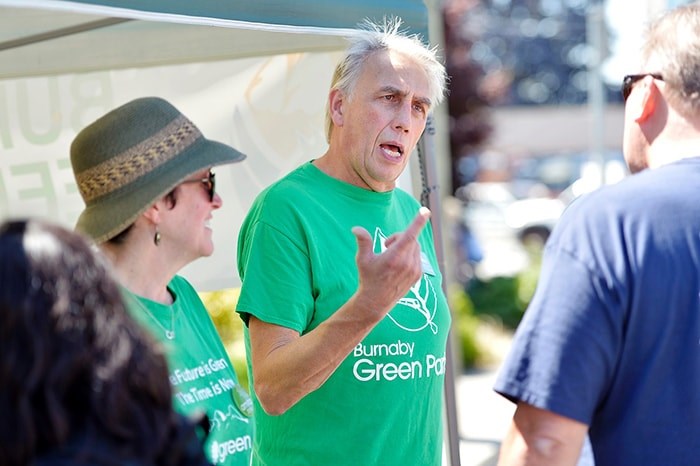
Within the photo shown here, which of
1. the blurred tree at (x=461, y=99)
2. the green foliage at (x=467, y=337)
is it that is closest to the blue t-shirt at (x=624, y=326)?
the green foliage at (x=467, y=337)

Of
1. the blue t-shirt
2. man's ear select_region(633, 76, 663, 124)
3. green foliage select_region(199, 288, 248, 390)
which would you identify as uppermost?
man's ear select_region(633, 76, 663, 124)

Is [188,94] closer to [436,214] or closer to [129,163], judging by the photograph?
[436,214]

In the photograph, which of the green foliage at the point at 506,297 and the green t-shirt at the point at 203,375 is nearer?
the green t-shirt at the point at 203,375

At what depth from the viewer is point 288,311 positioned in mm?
2270

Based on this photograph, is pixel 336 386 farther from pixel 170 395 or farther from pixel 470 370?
pixel 470 370

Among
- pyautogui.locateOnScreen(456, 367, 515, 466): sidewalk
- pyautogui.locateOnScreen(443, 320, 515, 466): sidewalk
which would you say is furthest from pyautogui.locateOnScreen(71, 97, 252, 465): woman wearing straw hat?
pyautogui.locateOnScreen(456, 367, 515, 466): sidewalk

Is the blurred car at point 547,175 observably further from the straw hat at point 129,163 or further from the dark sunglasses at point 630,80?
the dark sunglasses at point 630,80

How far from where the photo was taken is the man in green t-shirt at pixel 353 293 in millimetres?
2174

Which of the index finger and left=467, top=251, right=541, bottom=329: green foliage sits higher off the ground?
the index finger

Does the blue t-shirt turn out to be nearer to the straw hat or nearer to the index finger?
the index finger

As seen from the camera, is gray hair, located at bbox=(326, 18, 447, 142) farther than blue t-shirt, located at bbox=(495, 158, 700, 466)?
Yes

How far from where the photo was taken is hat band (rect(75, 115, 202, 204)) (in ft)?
7.57

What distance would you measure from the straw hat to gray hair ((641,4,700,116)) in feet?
3.38

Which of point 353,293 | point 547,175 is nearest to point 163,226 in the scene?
point 353,293
